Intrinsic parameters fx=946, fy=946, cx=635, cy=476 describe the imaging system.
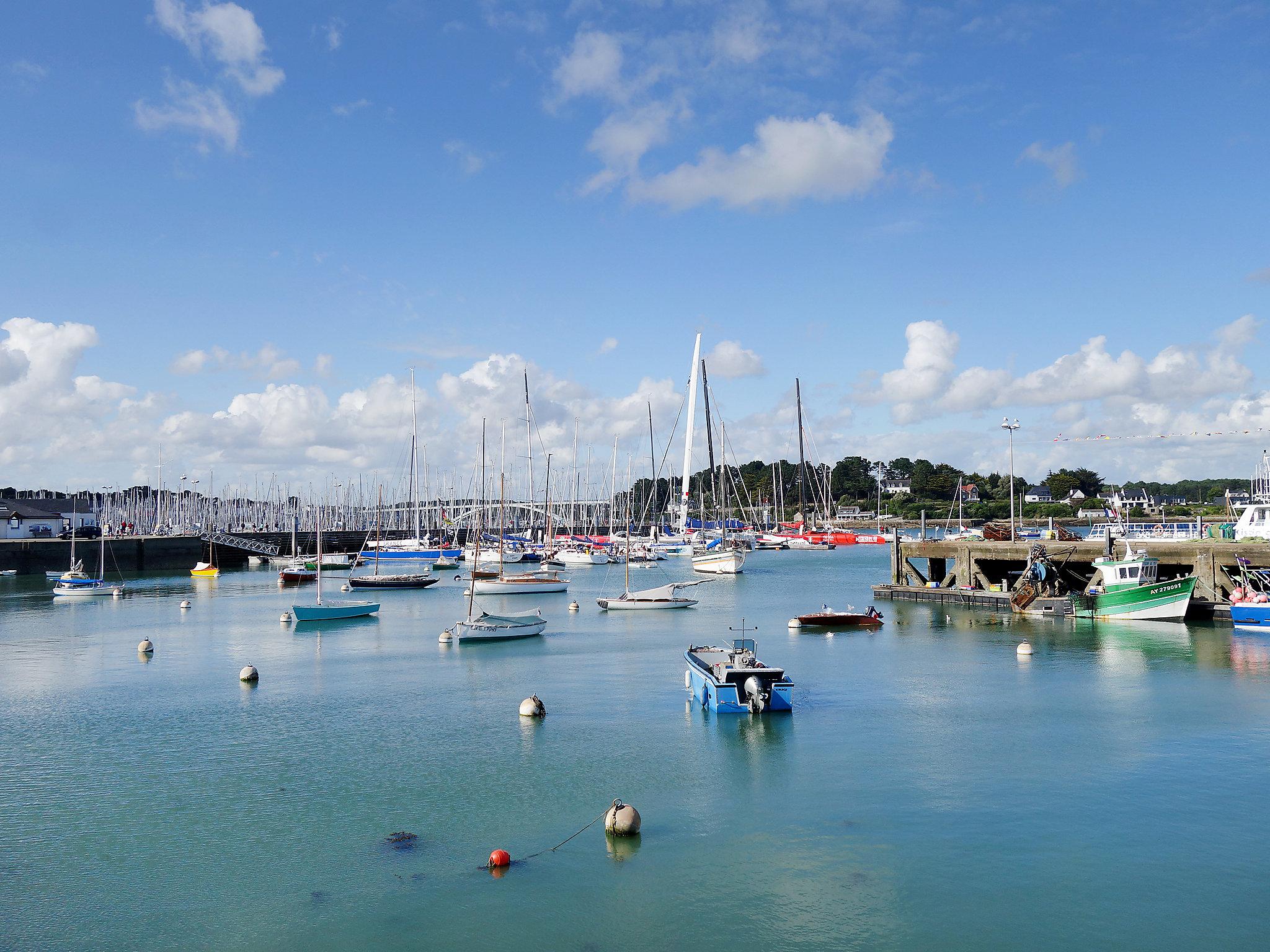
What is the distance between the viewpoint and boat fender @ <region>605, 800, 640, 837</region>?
65.8ft

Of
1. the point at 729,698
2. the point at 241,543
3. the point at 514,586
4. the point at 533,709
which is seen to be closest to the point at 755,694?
the point at 729,698

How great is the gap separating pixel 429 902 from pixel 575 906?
8.70 ft

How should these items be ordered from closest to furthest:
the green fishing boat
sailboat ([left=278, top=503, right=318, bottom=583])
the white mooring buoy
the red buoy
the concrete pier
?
the red buoy → the white mooring buoy → the green fishing boat → the concrete pier → sailboat ([left=278, top=503, right=318, bottom=583])

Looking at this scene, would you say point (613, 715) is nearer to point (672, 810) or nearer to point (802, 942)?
point (672, 810)

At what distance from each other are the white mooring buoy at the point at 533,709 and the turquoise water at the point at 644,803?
1.91ft

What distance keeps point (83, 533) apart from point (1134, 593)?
5189 inches

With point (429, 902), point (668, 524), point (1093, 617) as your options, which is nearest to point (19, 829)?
point (429, 902)

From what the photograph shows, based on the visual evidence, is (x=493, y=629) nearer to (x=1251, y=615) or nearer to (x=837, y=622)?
(x=837, y=622)

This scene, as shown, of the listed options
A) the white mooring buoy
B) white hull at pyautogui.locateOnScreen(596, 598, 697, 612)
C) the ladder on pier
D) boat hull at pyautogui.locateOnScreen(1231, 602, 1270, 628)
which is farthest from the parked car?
boat hull at pyautogui.locateOnScreen(1231, 602, 1270, 628)

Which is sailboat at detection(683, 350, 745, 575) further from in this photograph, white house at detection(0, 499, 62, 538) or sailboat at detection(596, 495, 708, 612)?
white house at detection(0, 499, 62, 538)

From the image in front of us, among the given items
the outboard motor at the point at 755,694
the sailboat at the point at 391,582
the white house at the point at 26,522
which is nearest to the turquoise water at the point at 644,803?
the outboard motor at the point at 755,694

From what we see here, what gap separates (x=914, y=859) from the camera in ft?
61.7

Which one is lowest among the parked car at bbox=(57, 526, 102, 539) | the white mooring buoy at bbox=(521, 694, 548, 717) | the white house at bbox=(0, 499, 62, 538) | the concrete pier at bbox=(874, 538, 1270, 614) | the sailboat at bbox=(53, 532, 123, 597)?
the white mooring buoy at bbox=(521, 694, 548, 717)

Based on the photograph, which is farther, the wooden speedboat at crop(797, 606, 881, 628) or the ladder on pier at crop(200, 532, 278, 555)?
the ladder on pier at crop(200, 532, 278, 555)
